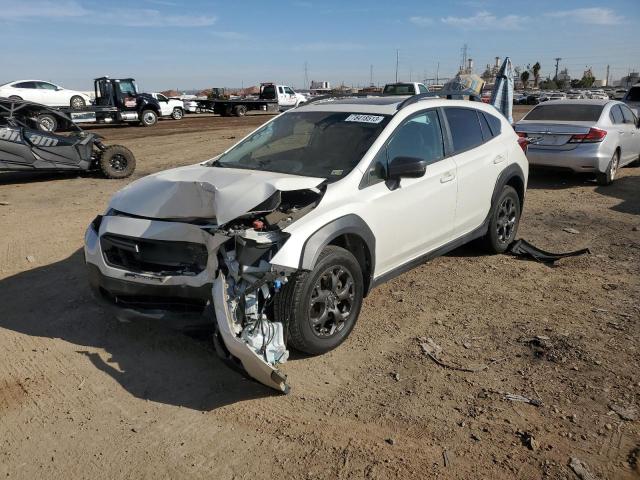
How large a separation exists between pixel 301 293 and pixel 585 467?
5.97ft

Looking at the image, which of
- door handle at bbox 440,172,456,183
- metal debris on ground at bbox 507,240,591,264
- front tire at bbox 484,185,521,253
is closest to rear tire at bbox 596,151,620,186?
metal debris on ground at bbox 507,240,591,264

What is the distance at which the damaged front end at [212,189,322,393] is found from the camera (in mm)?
3107

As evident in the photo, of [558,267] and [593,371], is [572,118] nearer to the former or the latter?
[558,267]

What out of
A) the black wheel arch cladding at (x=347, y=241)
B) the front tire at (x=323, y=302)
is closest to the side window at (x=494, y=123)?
the black wheel arch cladding at (x=347, y=241)

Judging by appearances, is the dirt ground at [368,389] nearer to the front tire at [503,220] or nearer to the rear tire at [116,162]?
the front tire at [503,220]

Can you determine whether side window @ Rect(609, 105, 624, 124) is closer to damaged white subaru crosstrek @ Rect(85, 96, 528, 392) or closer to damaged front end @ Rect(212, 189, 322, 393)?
damaged white subaru crosstrek @ Rect(85, 96, 528, 392)

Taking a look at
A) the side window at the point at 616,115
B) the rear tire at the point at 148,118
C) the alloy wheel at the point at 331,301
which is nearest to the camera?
the alloy wheel at the point at 331,301

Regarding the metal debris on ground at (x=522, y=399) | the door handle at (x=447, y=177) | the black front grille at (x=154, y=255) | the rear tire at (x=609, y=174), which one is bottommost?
the metal debris on ground at (x=522, y=399)

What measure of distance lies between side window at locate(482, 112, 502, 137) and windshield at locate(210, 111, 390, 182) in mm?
1786

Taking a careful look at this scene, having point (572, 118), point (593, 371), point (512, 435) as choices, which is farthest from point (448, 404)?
point (572, 118)

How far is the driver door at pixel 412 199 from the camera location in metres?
4.12

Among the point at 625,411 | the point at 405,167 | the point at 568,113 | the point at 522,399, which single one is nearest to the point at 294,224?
the point at 405,167

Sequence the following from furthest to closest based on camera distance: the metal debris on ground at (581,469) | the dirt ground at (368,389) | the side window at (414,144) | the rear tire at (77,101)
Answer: the rear tire at (77,101), the side window at (414,144), the dirt ground at (368,389), the metal debris on ground at (581,469)

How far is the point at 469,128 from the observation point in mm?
5371
